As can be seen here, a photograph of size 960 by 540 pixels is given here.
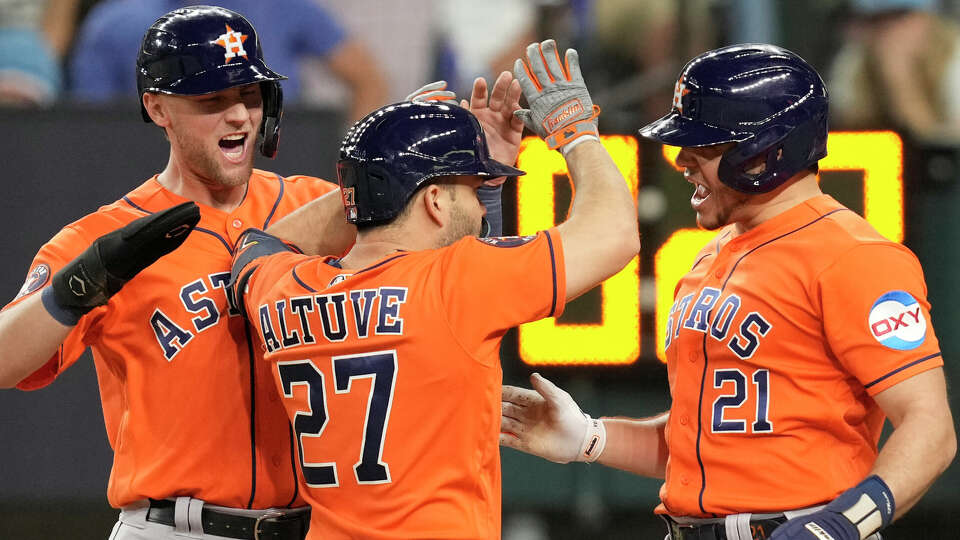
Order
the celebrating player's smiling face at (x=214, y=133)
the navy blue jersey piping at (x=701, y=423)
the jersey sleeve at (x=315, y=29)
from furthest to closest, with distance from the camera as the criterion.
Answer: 1. the jersey sleeve at (x=315, y=29)
2. the celebrating player's smiling face at (x=214, y=133)
3. the navy blue jersey piping at (x=701, y=423)

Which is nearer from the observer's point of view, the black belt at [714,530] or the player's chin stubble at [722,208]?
the black belt at [714,530]

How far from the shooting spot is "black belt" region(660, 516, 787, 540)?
3000mm

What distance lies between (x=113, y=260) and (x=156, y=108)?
639 millimetres

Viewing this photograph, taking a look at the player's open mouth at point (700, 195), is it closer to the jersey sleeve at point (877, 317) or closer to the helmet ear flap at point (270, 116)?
the jersey sleeve at point (877, 317)

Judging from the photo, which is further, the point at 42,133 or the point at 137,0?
the point at 137,0

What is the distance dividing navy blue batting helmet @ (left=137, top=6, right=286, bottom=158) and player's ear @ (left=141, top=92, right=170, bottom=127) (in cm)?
3

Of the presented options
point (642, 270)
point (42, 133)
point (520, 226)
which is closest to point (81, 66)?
point (42, 133)

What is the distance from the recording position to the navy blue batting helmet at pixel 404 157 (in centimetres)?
297

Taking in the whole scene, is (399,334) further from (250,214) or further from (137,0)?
(137,0)

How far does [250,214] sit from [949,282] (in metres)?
3.38

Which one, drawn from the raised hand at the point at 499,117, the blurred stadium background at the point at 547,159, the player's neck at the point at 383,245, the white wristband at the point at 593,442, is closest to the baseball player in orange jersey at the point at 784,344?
the white wristband at the point at 593,442

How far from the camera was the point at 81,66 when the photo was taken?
607 centimetres

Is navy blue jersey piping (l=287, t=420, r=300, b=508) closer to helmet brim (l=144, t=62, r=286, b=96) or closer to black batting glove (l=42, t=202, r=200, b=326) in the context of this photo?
black batting glove (l=42, t=202, r=200, b=326)

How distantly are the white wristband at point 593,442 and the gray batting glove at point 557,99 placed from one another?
2.73 feet
